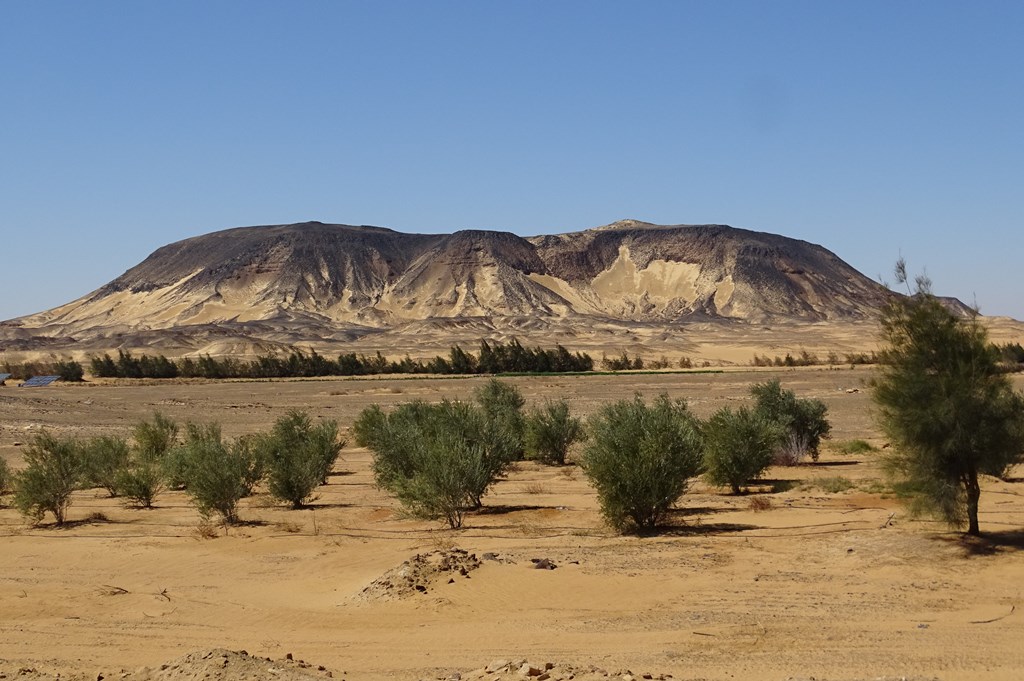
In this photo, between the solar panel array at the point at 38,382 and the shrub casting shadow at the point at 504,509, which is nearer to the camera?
the shrub casting shadow at the point at 504,509

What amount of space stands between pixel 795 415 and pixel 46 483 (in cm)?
1836

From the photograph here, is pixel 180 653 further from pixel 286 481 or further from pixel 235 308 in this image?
pixel 235 308

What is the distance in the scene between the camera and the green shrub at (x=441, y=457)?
62.6 ft

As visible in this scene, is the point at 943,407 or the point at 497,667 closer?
the point at 497,667

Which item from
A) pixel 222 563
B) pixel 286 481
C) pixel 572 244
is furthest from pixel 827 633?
pixel 572 244

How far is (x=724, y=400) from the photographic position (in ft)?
165

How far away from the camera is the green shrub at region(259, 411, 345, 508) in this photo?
2231cm

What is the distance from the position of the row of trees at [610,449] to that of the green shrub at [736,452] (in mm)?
21

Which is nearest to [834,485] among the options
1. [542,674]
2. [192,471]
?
[192,471]

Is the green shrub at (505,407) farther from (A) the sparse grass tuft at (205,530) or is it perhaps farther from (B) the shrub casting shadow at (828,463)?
(A) the sparse grass tuft at (205,530)

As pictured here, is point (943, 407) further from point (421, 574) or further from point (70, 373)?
point (70, 373)

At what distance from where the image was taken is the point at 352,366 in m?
90.6

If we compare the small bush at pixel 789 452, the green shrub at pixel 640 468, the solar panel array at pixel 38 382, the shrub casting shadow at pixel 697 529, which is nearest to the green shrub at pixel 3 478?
the green shrub at pixel 640 468

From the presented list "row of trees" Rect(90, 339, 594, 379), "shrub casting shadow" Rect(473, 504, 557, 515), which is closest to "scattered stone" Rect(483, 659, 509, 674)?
"shrub casting shadow" Rect(473, 504, 557, 515)
